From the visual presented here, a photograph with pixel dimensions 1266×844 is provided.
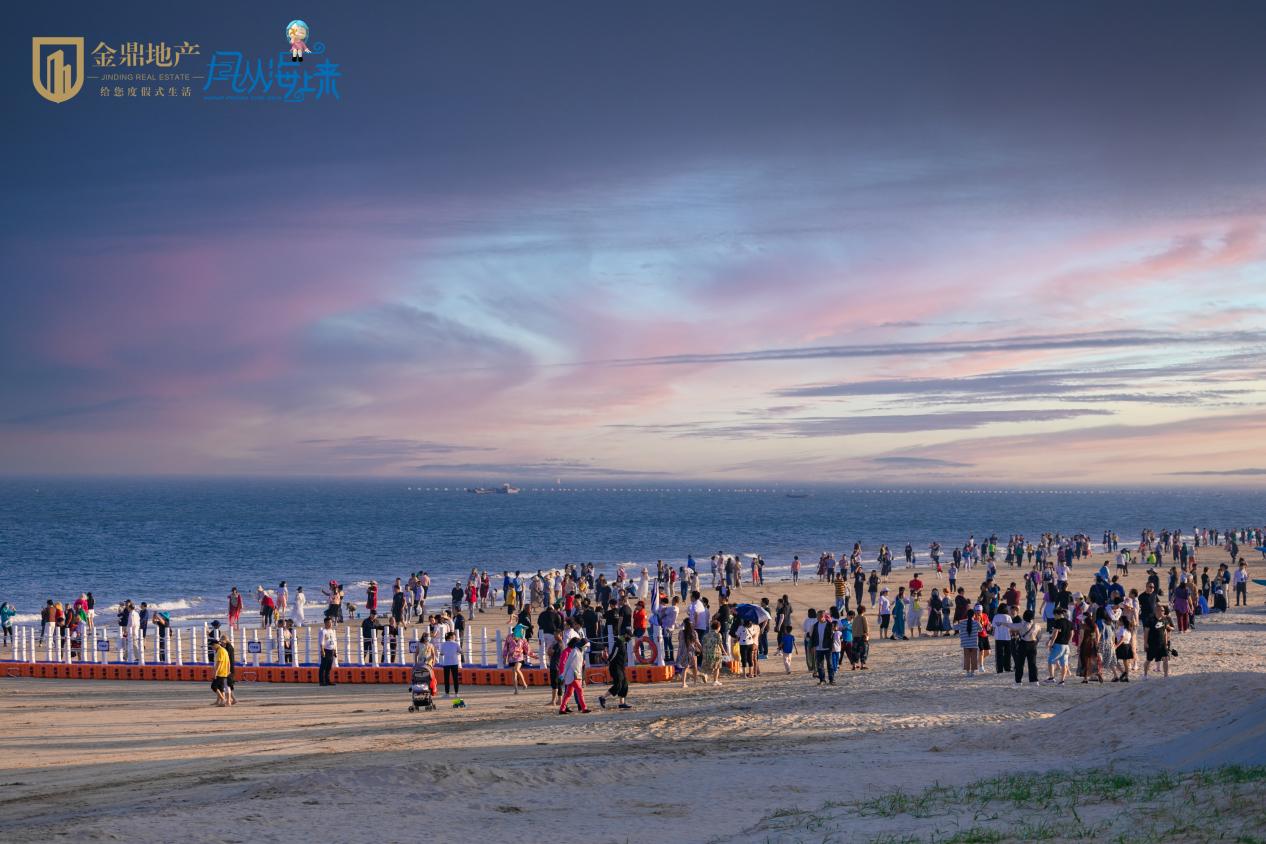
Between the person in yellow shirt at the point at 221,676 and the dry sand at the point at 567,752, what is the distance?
458 millimetres

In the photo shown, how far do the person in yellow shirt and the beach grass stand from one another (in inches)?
531

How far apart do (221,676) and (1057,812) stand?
1653 centimetres

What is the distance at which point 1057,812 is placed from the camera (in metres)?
10.1

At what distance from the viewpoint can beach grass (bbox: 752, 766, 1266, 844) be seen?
9031 mm

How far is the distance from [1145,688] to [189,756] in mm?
14745

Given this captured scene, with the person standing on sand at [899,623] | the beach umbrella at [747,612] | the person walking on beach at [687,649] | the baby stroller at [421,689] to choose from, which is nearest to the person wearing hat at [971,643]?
the beach umbrella at [747,612]

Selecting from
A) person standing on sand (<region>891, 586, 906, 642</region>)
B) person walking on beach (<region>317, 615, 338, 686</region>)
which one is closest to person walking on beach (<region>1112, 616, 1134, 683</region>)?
person standing on sand (<region>891, 586, 906, 642</region>)

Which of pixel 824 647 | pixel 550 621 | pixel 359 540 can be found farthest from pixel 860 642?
pixel 359 540

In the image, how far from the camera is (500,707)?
2027 cm

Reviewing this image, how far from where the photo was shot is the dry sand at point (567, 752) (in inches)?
450

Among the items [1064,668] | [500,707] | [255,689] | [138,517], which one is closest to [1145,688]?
[1064,668]

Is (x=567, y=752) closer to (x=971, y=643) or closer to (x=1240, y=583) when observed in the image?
(x=971, y=643)

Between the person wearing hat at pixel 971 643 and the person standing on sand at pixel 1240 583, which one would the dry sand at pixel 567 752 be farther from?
the person standing on sand at pixel 1240 583

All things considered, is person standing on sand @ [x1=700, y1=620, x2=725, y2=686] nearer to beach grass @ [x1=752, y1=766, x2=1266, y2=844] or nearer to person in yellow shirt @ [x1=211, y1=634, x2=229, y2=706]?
person in yellow shirt @ [x1=211, y1=634, x2=229, y2=706]
